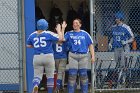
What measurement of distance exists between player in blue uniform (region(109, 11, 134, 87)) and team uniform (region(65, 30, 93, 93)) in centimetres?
A: 160

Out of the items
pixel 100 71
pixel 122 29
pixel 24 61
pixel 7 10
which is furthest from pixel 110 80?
pixel 7 10

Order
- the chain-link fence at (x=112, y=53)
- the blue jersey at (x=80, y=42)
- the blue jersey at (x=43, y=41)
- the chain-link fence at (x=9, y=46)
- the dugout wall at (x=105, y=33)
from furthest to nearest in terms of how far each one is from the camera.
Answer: the chain-link fence at (x=112, y=53) → the chain-link fence at (x=9, y=46) → the dugout wall at (x=105, y=33) → the blue jersey at (x=80, y=42) → the blue jersey at (x=43, y=41)

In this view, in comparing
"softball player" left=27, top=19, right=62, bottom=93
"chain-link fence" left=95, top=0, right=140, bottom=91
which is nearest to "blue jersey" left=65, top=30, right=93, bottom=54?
"softball player" left=27, top=19, right=62, bottom=93

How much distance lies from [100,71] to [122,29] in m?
1.34

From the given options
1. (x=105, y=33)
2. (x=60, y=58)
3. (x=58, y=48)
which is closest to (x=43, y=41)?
(x=58, y=48)

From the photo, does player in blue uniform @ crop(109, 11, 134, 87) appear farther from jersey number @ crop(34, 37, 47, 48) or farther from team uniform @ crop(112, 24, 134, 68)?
jersey number @ crop(34, 37, 47, 48)

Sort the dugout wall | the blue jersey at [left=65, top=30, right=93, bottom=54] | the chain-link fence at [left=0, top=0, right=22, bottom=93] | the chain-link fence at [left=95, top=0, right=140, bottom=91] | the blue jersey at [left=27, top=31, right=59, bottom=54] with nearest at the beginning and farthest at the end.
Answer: the blue jersey at [left=27, top=31, right=59, bottom=54]
the blue jersey at [left=65, top=30, right=93, bottom=54]
the dugout wall
the chain-link fence at [left=0, top=0, right=22, bottom=93]
the chain-link fence at [left=95, top=0, right=140, bottom=91]

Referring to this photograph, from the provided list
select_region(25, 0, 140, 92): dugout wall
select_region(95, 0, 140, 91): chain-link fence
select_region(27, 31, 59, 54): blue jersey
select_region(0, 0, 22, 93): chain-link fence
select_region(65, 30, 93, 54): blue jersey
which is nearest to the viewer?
select_region(27, 31, 59, 54): blue jersey

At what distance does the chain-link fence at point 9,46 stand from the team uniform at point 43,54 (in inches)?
A: 59.3

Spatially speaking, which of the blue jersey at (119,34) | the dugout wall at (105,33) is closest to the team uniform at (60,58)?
the dugout wall at (105,33)

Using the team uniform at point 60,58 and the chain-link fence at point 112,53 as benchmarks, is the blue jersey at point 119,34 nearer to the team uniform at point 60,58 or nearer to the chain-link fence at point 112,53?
the chain-link fence at point 112,53

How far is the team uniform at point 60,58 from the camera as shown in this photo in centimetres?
1141

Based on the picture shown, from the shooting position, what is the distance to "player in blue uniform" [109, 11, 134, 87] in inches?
472

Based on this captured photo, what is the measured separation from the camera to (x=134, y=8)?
14258mm
